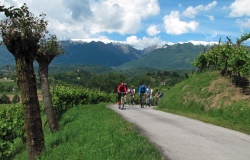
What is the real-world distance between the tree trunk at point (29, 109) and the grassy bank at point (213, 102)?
→ 8966 millimetres

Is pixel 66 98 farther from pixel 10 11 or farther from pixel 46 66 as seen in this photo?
pixel 10 11

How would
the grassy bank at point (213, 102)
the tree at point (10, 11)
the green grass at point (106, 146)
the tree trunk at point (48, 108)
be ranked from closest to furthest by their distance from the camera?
the tree at point (10, 11) < the green grass at point (106, 146) < the grassy bank at point (213, 102) < the tree trunk at point (48, 108)

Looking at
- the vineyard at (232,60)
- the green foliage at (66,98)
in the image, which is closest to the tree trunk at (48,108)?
the green foliage at (66,98)

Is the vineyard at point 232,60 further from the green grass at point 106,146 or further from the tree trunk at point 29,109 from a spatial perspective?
the tree trunk at point 29,109

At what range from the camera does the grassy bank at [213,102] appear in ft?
56.0

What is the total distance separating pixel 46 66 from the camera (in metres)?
19.8

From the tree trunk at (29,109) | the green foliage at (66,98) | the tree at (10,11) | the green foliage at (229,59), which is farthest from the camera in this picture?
the green foliage at (66,98)

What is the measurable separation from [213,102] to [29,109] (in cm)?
1338

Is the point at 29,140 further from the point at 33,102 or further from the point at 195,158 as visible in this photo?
the point at 195,158

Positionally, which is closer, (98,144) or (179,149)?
(179,149)

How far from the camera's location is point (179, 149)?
9750 millimetres

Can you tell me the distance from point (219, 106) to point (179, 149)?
36.7 ft

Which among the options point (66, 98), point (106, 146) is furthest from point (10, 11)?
point (66, 98)

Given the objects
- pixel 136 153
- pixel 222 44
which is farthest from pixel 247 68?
pixel 136 153
